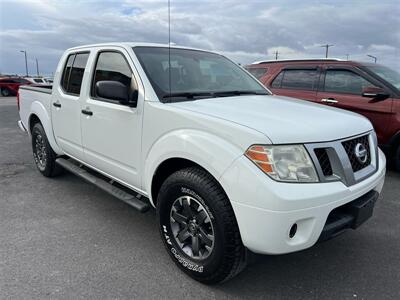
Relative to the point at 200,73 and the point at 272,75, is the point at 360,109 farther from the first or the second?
the point at 200,73

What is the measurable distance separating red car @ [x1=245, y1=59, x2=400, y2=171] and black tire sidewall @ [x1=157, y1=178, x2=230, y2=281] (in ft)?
13.3

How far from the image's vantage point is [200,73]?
11.7ft

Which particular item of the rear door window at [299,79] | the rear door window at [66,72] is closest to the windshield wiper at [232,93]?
the rear door window at [66,72]

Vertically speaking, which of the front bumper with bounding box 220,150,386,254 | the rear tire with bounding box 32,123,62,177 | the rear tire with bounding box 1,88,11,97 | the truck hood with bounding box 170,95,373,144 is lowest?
the rear tire with bounding box 1,88,11,97

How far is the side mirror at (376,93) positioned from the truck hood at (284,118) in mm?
2819

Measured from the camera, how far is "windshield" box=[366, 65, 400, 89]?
5676 millimetres

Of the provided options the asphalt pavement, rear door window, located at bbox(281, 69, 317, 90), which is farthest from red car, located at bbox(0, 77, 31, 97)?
the asphalt pavement

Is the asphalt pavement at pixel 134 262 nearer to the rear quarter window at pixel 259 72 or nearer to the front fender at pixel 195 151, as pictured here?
the front fender at pixel 195 151

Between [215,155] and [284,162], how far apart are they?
0.44m

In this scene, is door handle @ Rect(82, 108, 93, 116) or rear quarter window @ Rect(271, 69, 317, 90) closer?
door handle @ Rect(82, 108, 93, 116)

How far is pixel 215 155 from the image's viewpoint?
2369mm

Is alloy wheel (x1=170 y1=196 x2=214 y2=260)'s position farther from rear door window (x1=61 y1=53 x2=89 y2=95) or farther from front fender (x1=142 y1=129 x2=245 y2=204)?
rear door window (x1=61 y1=53 x2=89 y2=95)

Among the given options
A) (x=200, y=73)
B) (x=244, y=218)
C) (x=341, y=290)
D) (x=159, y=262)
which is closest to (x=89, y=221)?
(x=159, y=262)

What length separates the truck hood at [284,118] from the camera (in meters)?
2.31
